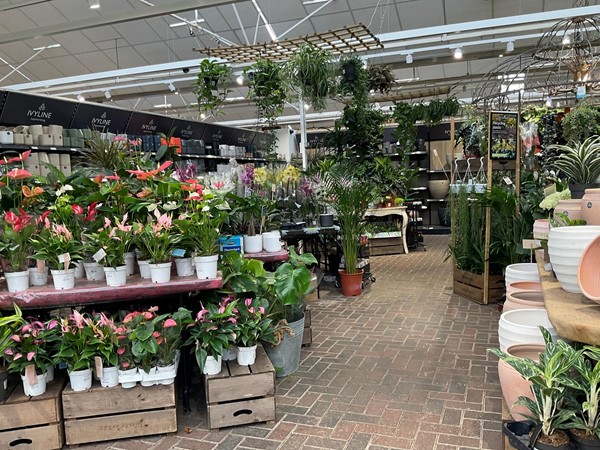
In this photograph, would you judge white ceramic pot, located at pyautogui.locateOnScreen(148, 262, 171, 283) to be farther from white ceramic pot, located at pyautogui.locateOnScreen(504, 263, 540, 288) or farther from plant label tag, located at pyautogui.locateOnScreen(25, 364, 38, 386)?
white ceramic pot, located at pyautogui.locateOnScreen(504, 263, 540, 288)

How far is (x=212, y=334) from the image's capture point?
2.78 meters

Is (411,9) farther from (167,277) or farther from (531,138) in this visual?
(167,277)

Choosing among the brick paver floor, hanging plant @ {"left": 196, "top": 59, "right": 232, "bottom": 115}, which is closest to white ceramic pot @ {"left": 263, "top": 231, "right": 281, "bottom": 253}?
the brick paver floor

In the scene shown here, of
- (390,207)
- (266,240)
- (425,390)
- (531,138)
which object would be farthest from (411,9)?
(425,390)

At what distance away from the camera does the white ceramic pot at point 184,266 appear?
2.87 metres

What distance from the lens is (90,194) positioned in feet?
9.63

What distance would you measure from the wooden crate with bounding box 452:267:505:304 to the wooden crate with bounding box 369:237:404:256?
10.7 ft

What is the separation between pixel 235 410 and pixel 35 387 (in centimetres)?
107

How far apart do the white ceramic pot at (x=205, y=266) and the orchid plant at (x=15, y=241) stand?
917 millimetres

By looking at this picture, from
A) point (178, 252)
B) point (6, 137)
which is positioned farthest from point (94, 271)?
point (6, 137)

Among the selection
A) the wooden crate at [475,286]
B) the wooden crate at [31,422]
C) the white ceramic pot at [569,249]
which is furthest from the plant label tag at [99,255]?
the wooden crate at [475,286]

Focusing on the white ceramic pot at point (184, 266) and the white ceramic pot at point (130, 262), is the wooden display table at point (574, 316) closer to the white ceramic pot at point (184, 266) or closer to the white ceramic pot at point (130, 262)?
the white ceramic pot at point (184, 266)

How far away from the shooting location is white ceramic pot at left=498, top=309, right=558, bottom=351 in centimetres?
227

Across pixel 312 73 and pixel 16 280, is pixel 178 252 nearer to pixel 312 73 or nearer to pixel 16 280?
pixel 16 280
